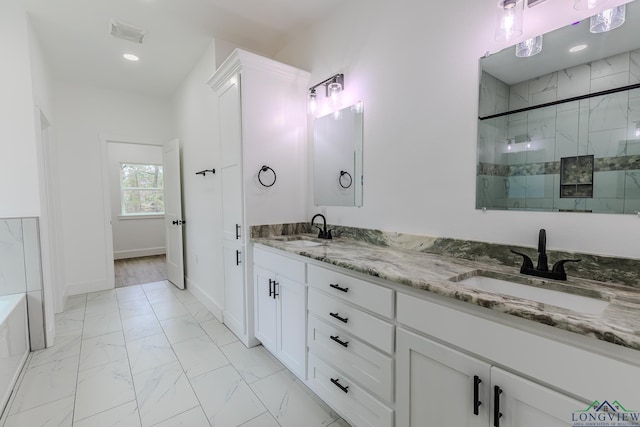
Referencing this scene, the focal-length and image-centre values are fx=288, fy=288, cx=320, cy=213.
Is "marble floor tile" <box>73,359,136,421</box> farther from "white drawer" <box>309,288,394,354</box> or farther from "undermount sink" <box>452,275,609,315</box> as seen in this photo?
"undermount sink" <box>452,275,609,315</box>

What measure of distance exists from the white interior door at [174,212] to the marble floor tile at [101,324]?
96 centimetres

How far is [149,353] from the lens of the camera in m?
2.38

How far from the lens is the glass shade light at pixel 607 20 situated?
3.73 ft

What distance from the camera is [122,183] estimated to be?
20.4 feet

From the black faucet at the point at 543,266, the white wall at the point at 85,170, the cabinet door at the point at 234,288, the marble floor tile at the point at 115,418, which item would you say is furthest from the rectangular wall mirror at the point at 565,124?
the white wall at the point at 85,170

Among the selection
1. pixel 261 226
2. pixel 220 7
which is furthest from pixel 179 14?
pixel 261 226

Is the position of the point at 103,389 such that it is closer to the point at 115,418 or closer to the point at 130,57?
the point at 115,418

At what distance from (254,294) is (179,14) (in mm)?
2466

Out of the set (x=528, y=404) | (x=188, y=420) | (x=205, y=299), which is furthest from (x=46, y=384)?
(x=528, y=404)

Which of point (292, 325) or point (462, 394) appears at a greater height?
point (462, 394)

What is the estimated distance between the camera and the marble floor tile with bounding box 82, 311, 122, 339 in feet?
9.05

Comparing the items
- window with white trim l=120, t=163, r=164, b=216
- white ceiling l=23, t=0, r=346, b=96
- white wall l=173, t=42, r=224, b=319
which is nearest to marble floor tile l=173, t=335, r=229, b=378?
white wall l=173, t=42, r=224, b=319

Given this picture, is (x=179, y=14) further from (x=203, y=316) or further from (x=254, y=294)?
(x=203, y=316)

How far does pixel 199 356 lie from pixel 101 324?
4.55ft
